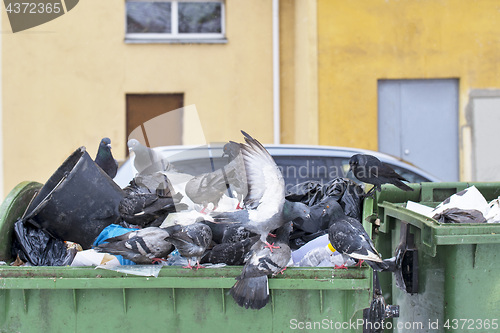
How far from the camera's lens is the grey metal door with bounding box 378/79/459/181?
8.88 meters

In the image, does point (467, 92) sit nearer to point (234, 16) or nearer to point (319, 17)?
point (319, 17)

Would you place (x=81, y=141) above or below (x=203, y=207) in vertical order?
above

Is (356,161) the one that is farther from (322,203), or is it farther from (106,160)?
(106,160)

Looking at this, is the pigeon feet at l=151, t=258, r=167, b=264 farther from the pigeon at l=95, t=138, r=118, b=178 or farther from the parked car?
the parked car

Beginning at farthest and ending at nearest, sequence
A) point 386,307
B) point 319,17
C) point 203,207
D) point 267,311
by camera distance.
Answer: point 319,17, point 203,207, point 386,307, point 267,311

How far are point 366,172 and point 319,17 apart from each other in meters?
5.67

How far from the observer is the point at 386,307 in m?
2.99

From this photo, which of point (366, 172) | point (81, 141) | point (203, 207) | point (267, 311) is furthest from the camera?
point (81, 141)

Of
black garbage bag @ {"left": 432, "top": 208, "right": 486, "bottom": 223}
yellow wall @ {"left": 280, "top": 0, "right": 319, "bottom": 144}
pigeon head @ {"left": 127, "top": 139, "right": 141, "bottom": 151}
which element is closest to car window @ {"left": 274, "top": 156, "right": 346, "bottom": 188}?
pigeon head @ {"left": 127, "top": 139, "right": 141, "bottom": 151}

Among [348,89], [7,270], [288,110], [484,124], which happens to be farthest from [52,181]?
[484,124]

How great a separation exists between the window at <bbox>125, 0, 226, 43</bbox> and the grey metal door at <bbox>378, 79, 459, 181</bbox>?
10.5ft

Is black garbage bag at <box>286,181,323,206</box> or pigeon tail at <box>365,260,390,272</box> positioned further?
black garbage bag at <box>286,181,323,206</box>

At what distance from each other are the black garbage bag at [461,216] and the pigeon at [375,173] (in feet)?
1.52

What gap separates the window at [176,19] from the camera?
9766 mm
